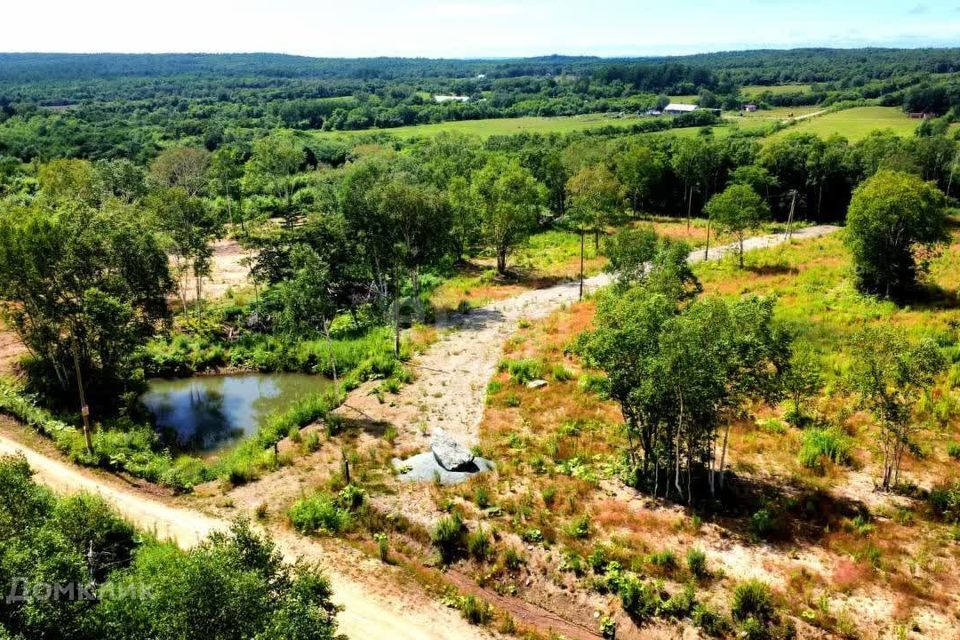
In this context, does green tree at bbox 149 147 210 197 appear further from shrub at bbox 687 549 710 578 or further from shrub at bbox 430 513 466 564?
shrub at bbox 687 549 710 578

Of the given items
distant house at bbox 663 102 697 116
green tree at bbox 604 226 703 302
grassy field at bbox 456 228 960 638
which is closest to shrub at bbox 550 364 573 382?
grassy field at bbox 456 228 960 638

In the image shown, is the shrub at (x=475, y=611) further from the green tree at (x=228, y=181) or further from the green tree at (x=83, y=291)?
the green tree at (x=228, y=181)

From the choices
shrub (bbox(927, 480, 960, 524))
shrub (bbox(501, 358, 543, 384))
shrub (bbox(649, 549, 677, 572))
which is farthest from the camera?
shrub (bbox(501, 358, 543, 384))

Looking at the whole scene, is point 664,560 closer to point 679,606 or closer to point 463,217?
point 679,606

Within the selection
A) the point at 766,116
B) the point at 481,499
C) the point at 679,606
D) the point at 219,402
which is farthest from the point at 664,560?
the point at 766,116

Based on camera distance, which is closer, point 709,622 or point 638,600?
point 709,622
